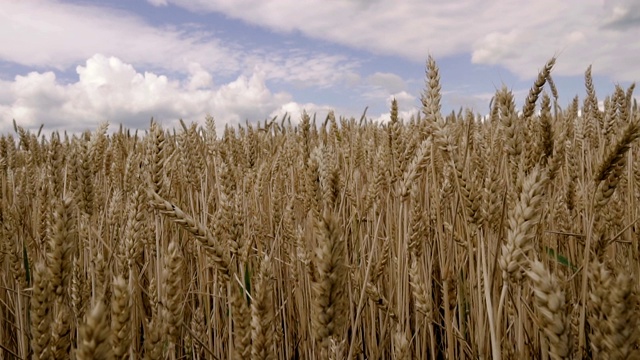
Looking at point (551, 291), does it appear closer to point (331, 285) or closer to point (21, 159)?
point (331, 285)

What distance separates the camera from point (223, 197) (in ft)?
5.56

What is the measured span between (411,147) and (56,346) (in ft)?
5.24

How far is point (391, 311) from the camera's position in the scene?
5.06 feet

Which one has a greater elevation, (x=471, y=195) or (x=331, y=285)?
(x=471, y=195)

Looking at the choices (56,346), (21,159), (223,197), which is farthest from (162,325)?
(21,159)

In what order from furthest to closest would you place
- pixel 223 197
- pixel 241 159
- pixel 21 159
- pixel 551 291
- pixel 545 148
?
pixel 21 159
pixel 241 159
pixel 223 197
pixel 545 148
pixel 551 291

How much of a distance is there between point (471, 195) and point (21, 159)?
6.81m

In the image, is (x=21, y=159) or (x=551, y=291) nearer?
(x=551, y=291)

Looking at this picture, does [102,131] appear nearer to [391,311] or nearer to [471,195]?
[391,311]

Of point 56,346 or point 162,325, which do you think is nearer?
point 56,346

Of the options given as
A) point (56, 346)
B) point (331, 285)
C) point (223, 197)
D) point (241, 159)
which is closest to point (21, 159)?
point (241, 159)

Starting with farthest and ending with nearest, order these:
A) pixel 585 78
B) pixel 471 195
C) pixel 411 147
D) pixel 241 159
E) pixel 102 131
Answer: pixel 585 78
pixel 241 159
pixel 102 131
pixel 411 147
pixel 471 195

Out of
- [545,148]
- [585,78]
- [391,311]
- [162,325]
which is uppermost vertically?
[585,78]

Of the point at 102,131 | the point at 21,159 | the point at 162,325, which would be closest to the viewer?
the point at 162,325
